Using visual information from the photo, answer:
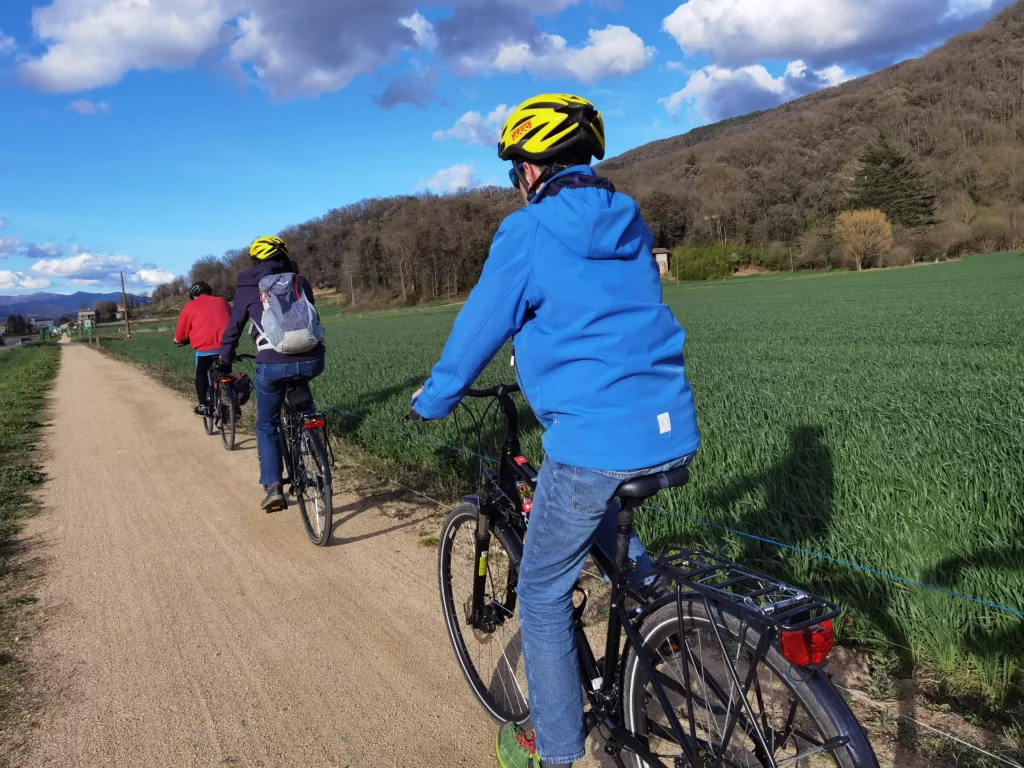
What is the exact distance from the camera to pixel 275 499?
5.66 meters

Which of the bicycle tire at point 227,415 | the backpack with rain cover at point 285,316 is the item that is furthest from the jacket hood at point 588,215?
the bicycle tire at point 227,415

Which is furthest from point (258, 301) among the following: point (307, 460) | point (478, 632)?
point (478, 632)

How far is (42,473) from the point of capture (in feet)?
25.2

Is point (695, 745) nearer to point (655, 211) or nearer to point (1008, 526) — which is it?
point (1008, 526)

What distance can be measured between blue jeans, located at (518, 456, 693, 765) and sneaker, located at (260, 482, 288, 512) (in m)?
3.96

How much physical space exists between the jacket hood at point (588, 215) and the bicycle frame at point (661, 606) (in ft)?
2.41

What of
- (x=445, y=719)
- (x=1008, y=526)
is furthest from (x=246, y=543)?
(x=1008, y=526)

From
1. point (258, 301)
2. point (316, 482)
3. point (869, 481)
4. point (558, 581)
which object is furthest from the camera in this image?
point (258, 301)

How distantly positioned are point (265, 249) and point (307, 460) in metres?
1.62

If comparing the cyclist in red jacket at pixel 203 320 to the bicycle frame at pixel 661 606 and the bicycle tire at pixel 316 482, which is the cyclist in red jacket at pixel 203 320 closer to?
the bicycle tire at pixel 316 482

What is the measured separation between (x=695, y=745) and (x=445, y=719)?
1394mm

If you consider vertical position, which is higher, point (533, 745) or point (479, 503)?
point (479, 503)

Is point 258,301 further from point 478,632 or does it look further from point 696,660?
point 696,660

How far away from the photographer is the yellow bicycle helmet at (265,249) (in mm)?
5184
